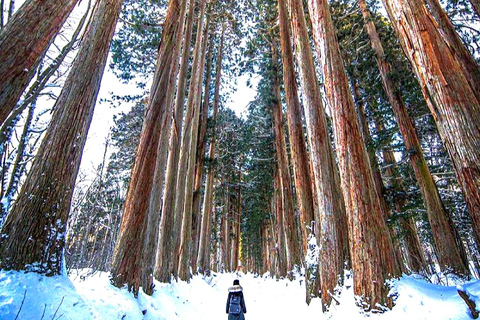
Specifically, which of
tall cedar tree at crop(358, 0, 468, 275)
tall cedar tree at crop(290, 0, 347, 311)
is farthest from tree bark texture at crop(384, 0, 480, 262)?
tall cedar tree at crop(358, 0, 468, 275)

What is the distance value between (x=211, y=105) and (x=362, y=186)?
12.9 metres

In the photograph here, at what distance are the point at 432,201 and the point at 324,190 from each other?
4.06 metres

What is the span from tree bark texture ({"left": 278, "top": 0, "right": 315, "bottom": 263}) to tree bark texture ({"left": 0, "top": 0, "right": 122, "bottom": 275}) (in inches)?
178

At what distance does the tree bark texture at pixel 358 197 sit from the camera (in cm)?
337

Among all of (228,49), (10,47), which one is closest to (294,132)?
(10,47)

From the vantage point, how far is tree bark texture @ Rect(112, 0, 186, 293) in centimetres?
425

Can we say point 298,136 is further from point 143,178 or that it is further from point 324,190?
point 143,178

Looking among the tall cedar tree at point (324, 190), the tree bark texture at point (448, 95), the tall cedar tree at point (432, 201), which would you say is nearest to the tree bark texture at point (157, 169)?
the tall cedar tree at point (324, 190)

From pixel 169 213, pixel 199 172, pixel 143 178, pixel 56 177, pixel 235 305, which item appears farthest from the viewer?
pixel 199 172

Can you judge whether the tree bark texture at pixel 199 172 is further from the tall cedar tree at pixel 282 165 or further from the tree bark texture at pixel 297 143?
the tree bark texture at pixel 297 143

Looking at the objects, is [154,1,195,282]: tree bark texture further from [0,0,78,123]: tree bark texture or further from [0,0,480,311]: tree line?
[0,0,78,123]: tree bark texture

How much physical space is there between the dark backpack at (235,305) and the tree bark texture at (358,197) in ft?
8.56

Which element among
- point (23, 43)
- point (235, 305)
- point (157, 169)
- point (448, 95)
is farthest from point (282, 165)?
point (23, 43)

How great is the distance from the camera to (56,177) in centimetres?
309
